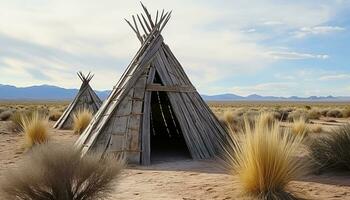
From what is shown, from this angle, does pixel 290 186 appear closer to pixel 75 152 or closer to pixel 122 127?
pixel 75 152

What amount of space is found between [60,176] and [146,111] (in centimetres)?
512

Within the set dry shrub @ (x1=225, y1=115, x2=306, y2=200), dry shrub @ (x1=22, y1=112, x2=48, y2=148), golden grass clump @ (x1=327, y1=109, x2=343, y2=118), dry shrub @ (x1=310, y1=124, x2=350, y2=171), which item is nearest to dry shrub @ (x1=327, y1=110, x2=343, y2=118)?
golden grass clump @ (x1=327, y1=109, x2=343, y2=118)

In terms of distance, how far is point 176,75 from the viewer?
35.9 feet

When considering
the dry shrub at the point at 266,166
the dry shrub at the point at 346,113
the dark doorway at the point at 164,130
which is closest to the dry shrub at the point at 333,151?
the dry shrub at the point at 266,166

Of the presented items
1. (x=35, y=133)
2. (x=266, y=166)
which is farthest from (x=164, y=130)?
(x=266, y=166)

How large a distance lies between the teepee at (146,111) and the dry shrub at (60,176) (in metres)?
4.03

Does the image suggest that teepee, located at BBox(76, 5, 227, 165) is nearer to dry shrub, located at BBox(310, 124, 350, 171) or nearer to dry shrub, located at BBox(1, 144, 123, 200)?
dry shrub, located at BBox(310, 124, 350, 171)

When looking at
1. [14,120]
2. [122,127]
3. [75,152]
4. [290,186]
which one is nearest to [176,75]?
[122,127]

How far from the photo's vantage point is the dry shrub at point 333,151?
25.4 feet

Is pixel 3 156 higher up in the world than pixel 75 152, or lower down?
lower down

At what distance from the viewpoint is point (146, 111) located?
32.1ft

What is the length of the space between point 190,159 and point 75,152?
5207 millimetres

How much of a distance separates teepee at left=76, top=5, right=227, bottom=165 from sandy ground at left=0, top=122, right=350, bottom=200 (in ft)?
1.98

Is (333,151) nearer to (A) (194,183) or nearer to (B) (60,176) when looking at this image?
(A) (194,183)
